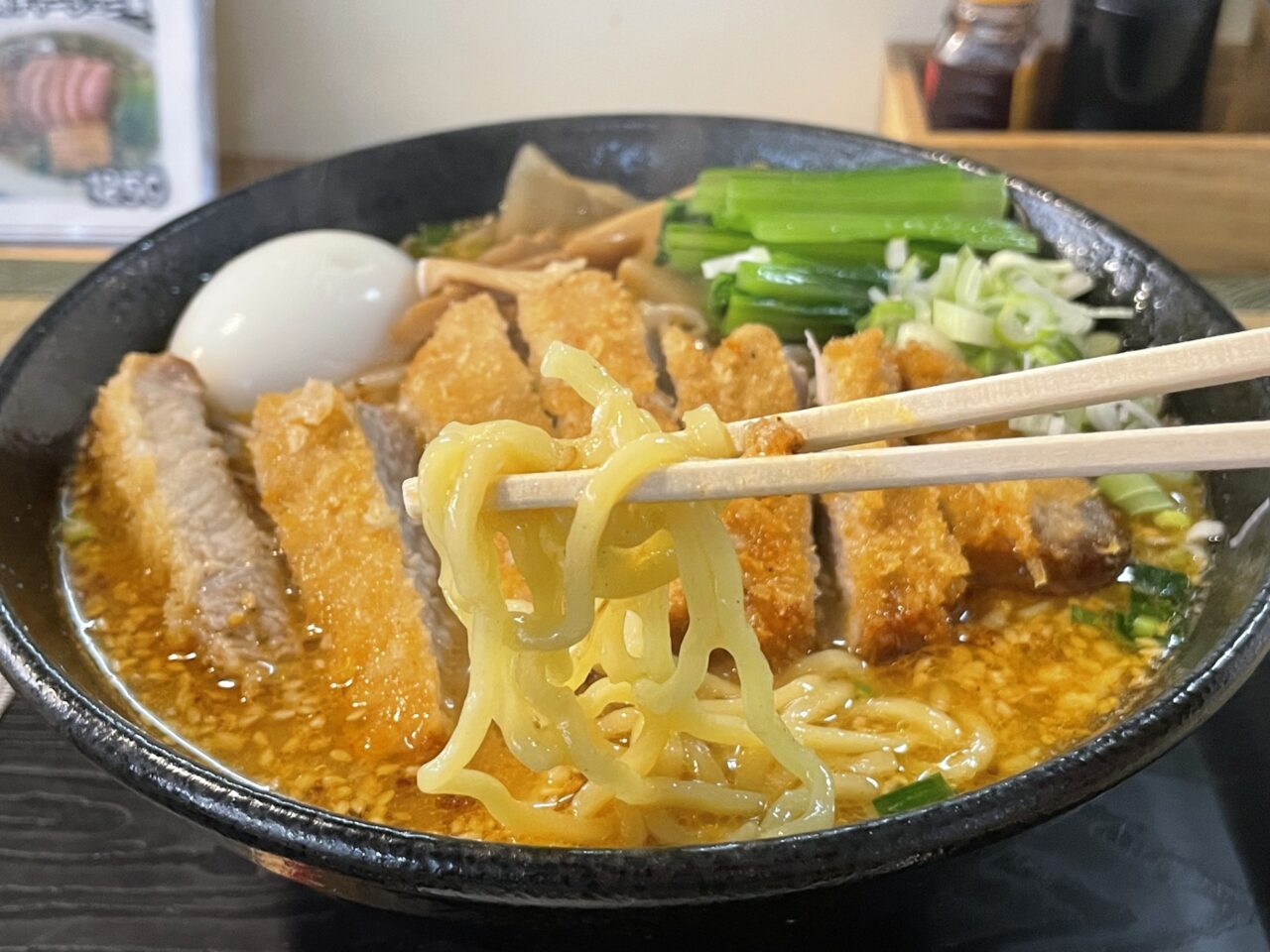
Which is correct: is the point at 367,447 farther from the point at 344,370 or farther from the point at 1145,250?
the point at 1145,250

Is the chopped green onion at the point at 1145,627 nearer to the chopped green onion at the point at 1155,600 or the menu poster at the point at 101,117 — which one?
the chopped green onion at the point at 1155,600

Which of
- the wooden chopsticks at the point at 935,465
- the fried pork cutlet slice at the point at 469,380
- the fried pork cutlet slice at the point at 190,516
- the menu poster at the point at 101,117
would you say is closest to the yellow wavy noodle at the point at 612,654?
the wooden chopsticks at the point at 935,465

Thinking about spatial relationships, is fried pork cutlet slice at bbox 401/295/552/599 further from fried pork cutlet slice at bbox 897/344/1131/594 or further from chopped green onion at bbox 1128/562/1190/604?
chopped green onion at bbox 1128/562/1190/604

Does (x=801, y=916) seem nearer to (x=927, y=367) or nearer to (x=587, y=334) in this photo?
(x=927, y=367)

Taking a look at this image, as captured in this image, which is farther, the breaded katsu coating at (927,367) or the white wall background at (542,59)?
the white wall background at (542,59)

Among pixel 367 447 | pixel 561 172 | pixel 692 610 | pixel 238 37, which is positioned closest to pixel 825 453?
pixel 692 610

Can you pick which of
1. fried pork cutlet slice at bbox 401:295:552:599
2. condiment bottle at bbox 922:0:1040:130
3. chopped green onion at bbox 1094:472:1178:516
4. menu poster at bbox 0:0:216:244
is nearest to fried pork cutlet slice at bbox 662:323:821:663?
fried pork cutlet slice at bbox 401:295:552:599
